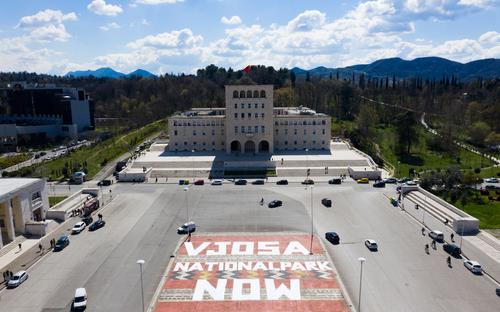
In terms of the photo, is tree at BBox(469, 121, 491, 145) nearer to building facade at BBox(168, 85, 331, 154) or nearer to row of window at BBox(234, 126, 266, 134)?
building facade at BBox(168, 85, 331, 154)

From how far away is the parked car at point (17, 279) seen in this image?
101 feet

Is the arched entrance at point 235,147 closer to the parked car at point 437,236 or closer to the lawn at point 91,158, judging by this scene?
the lawn at point 91,158

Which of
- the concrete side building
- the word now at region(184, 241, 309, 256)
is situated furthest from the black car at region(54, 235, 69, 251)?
the word now at region(184, 241, 309, 256)

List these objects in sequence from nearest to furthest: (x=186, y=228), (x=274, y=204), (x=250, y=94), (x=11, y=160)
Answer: (x=186, y=228), (x=274, y=204), (x=11, y=160), (x=250, y=94)

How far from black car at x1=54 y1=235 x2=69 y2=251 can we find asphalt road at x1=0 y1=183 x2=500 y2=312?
602mm

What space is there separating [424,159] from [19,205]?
73080mm

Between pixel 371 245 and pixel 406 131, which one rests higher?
pixel 406 131

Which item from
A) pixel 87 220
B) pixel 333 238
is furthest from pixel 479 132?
pixel 87 220

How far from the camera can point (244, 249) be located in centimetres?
3734

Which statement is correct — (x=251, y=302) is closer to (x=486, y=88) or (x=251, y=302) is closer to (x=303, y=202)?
(x=303, y=202)

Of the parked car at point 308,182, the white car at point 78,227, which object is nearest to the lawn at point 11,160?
the white car at point 78,227

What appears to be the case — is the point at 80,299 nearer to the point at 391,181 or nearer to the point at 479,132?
the point at 391,181

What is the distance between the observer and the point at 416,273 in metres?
32.4

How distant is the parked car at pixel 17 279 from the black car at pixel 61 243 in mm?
5765
